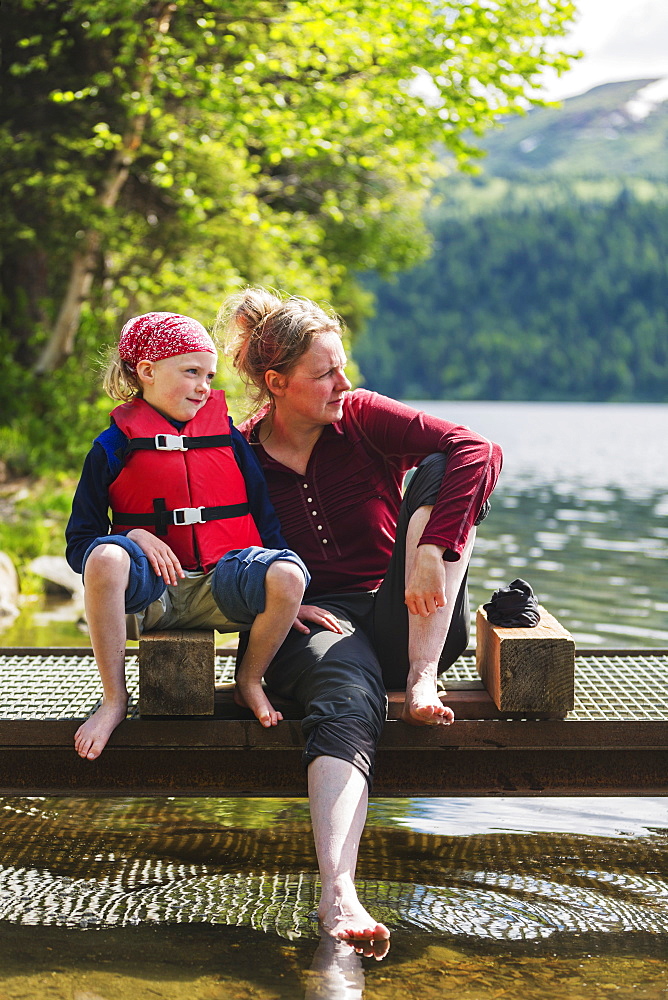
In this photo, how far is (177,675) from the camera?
345 centimetres

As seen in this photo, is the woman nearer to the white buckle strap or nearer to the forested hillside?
the white buckle strap

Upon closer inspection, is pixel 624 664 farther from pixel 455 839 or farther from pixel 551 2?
pixel 551 2

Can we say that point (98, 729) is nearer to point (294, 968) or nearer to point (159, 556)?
point (159, 556)

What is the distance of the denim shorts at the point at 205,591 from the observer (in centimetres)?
341

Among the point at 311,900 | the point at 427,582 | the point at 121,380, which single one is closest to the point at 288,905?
the point at 311,900

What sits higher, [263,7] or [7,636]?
[263,7]

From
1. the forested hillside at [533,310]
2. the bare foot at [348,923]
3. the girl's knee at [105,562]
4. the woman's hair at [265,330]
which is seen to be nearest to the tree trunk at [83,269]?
the woman's hair at [265,330]

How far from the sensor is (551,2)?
39.7 feet

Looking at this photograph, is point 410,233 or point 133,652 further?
point 410,233

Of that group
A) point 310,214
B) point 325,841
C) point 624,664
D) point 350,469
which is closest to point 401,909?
point 325,841

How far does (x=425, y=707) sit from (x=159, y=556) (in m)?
0.95

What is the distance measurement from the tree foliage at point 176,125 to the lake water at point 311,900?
914 cm

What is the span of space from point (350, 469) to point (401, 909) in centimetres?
149

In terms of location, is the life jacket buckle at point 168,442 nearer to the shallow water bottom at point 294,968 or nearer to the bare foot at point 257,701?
the bare foot at point 257,701
